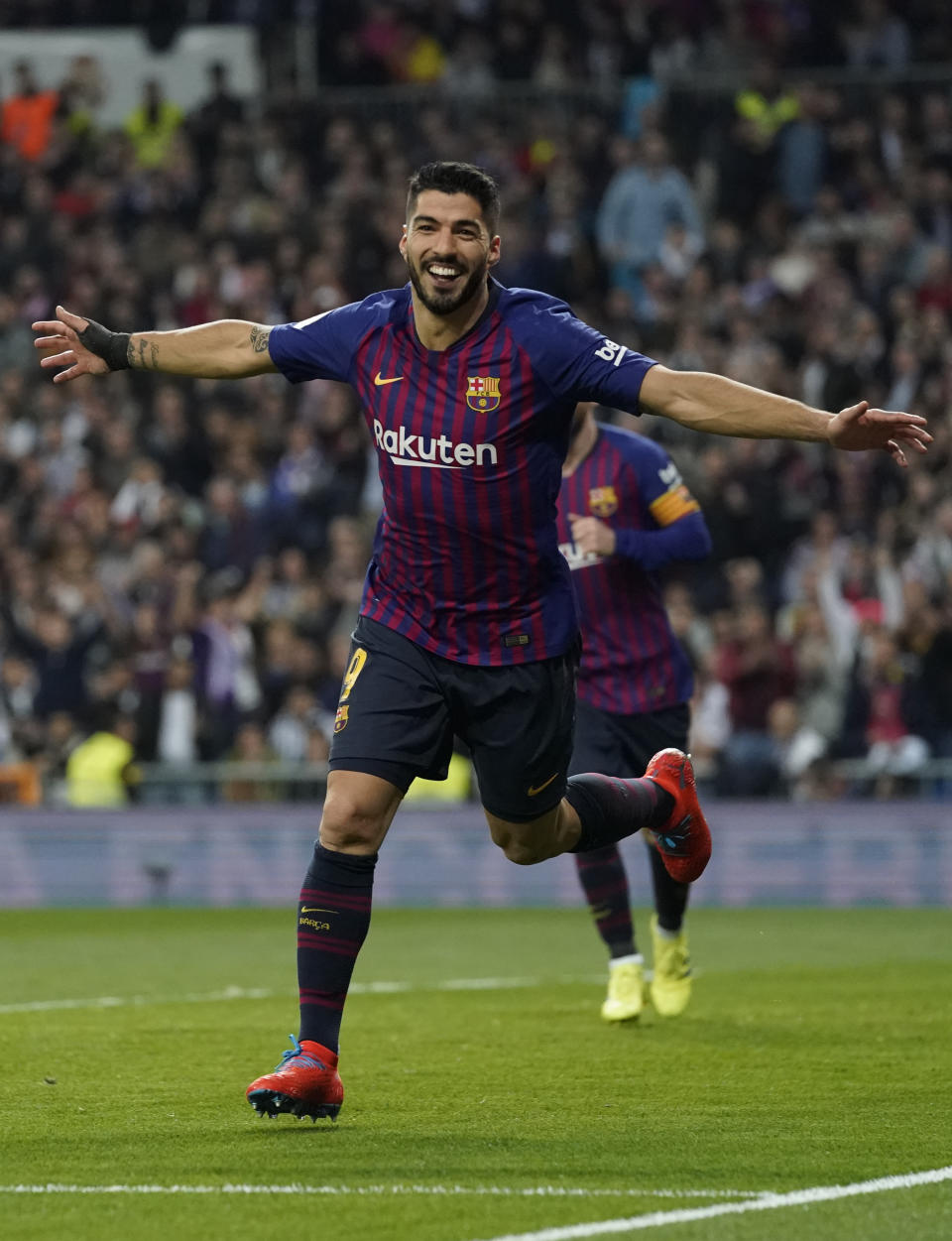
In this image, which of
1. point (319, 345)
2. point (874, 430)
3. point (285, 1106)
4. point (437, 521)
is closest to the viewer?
point (874, 430)

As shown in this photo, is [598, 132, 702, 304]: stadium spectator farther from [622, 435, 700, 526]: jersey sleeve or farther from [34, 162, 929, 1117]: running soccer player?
[34, 162, 929, 1117]: running soccer player

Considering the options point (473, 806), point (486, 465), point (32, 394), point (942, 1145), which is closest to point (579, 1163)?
point (942, 1145)

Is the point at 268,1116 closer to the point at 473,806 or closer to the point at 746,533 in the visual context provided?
the point at 473,806

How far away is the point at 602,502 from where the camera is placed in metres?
9.98

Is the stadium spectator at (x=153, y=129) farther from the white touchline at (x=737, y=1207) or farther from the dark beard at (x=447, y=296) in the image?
the white touchline at (x=737, y=1207)

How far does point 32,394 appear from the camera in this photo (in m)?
23.2

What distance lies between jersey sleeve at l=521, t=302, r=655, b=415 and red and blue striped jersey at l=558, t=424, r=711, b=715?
10.2ft

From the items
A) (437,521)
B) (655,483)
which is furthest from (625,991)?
(437,521)

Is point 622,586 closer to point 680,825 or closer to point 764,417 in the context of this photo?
point 680,825

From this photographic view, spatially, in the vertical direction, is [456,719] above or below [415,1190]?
above

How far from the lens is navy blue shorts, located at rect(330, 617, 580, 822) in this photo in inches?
271

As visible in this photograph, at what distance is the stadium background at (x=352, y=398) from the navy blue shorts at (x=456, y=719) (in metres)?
10.1

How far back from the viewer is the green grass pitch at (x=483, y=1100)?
5293 mm

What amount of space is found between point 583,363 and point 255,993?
5.22 meters
